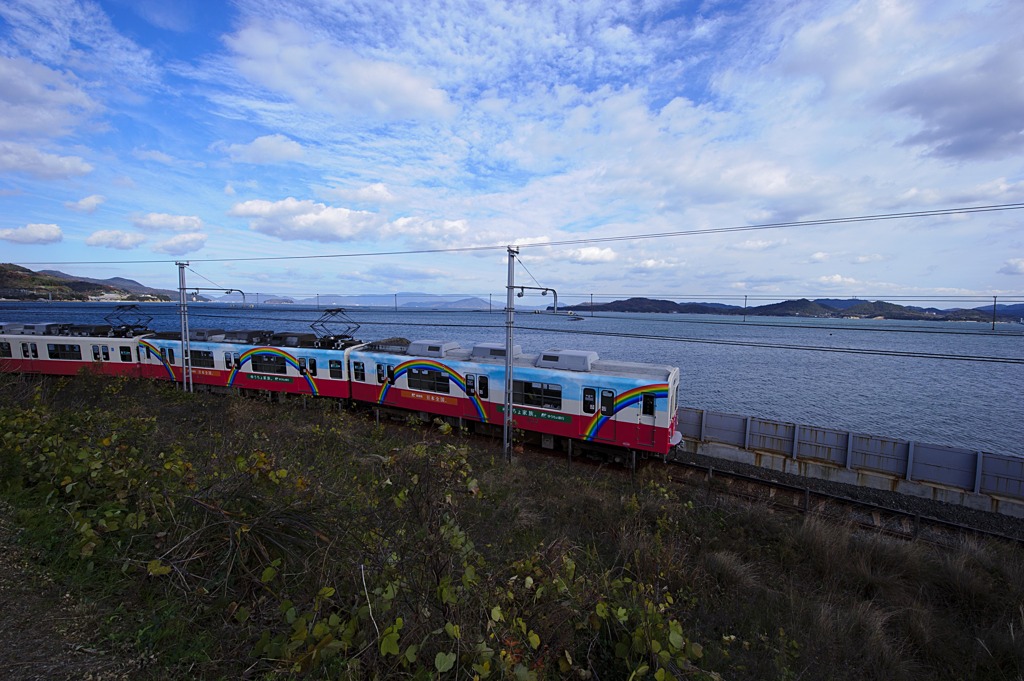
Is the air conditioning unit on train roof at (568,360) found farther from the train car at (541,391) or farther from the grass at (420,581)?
the grass at (420,581)

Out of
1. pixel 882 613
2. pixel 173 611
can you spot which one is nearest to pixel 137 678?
pixel 173 611

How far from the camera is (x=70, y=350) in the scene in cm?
2241

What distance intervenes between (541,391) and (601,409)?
1993 millimetres

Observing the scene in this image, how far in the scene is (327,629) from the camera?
7.86 ft

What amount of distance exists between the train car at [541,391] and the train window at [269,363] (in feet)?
12.4

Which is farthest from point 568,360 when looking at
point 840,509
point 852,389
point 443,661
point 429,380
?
point 852,389

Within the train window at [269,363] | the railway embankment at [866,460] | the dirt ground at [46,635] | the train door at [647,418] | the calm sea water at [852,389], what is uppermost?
the dirt ground at [46,635]

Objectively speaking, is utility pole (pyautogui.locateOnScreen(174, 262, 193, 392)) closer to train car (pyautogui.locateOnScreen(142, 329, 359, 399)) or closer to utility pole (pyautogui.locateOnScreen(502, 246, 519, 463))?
train car (pyautogui.locateOnScreen(142, 329, 359, 399))

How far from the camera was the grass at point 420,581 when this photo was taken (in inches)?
111

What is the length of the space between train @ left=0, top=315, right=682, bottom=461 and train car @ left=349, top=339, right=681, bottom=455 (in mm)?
34

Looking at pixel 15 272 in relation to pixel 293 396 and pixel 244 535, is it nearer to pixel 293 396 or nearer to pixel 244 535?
pixel 293 396

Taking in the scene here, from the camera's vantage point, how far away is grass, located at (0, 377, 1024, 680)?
9.22 feet

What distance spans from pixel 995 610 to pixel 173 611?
11341 millimetres

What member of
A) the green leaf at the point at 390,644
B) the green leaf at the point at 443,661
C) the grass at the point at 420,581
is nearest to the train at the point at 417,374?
the grass at the point at 420,581
